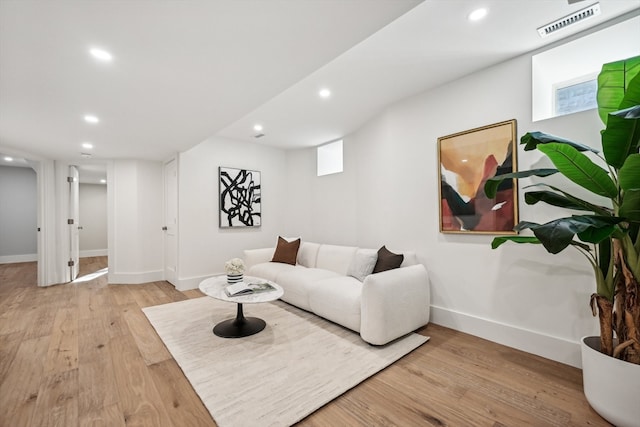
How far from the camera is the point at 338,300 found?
2.78 metres

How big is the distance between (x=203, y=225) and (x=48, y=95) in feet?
8.49

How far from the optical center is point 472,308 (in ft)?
8.81

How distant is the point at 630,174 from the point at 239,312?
3.13m

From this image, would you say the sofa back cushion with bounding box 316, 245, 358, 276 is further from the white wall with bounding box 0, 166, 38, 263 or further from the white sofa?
the white wall with bounding box 0, 166, 38, 263

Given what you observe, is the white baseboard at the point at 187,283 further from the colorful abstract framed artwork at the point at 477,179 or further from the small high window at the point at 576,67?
the small high window at the point at 576,67

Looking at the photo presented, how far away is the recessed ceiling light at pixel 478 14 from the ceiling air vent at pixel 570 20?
54 centimetres

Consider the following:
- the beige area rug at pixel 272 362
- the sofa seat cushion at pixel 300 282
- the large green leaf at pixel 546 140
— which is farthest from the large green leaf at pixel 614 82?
the sofa seat cushion at pixel 300 282

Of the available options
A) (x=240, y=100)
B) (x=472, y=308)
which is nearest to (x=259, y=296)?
(x=240, y=100)

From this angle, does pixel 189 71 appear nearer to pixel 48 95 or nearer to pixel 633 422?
pixel 48 95

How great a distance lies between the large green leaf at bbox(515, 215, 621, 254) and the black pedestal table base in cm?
250

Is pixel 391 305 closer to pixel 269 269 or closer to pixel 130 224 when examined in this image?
pixel 269 269

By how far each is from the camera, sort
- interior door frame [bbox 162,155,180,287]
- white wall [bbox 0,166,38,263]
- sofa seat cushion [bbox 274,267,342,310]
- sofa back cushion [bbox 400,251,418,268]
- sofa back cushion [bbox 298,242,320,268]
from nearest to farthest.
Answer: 1. sofa back cushion [bbox 400,251,418,268]
2. sofa seat cushion [bbox 274,267,342,310]
3. sofa back cushion [bbox 298,242,320,268]
4. interior door frame [bbox 162,155,180,287]
5. white wall [bbox 0,166,38,263]

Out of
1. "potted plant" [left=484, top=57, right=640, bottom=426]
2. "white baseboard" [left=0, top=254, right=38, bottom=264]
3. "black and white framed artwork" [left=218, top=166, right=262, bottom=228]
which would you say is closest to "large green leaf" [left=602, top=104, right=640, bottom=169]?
"potted plant" [left=484, top=57, right=640, bottom=426]

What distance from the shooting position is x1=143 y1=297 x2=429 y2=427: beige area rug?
1.68 metres
